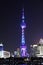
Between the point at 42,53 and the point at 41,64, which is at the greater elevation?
the point at 42,53

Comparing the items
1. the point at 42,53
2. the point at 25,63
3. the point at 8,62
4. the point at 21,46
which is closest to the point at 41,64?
the point at 25,63

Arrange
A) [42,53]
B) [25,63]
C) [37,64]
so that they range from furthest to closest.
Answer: [42,53] → [25,63] → [37,64]

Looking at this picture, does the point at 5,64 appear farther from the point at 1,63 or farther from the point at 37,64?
the point at 37,64

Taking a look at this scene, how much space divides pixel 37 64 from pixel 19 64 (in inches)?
136

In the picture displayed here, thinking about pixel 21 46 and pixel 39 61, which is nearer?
pixel 39 61

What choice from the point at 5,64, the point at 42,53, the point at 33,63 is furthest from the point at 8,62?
the point at 42,53

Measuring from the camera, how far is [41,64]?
25172 millimetres

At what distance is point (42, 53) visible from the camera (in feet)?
178

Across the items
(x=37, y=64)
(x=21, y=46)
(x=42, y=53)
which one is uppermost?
(x=21, y=46)

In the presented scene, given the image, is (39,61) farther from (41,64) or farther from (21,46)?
(21,46)

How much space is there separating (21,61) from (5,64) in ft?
6.26

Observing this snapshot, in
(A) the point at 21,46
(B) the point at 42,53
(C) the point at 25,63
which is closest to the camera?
(C) the point at 25,63

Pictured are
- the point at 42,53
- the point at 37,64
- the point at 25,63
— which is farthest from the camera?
the point at 42,53

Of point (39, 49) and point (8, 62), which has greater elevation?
point (39, 49)
